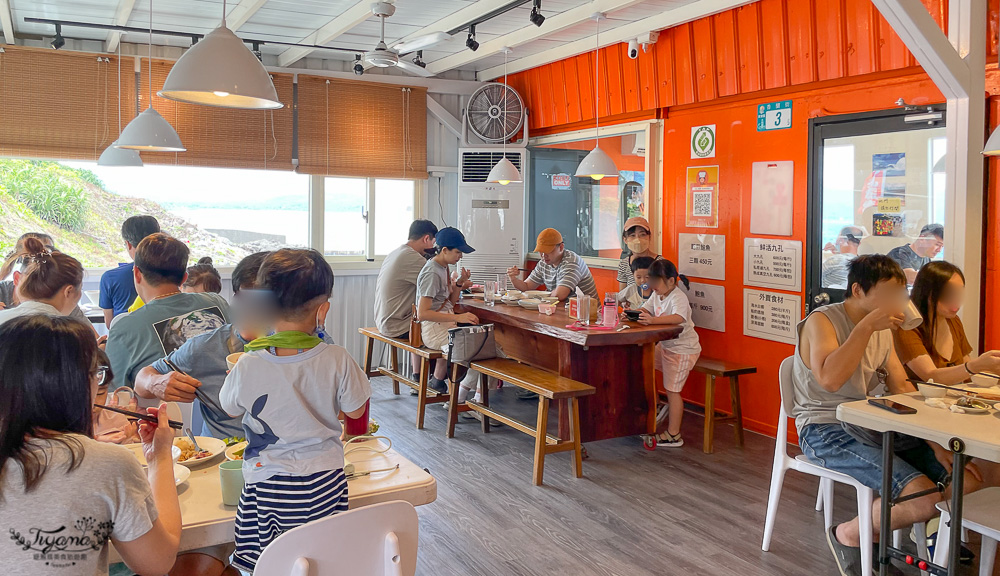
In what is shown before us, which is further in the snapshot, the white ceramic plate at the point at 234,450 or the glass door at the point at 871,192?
the glass door at the point at 871,192

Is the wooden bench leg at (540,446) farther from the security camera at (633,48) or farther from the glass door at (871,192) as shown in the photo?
the security camera at (633,48)

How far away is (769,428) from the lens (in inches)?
214

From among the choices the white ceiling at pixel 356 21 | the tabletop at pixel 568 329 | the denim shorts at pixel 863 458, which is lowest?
the denim shorts at pixel 863 458

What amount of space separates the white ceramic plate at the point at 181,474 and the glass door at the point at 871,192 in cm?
410

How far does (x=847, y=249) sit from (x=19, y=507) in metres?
4.69

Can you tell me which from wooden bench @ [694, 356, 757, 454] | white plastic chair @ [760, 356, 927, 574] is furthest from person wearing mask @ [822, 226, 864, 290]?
white plastic chair @ [760, 356, 927, 574]

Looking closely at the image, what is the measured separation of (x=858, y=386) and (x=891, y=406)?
45 centimetres

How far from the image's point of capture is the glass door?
4422 millimetres

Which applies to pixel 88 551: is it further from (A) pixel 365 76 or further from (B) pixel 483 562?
(A) pixel 365 76

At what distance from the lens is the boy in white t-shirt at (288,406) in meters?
1.95

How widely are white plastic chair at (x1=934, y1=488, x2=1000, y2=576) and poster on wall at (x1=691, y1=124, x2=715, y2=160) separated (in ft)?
11.3

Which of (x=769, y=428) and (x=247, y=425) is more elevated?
(x=247, y=425)

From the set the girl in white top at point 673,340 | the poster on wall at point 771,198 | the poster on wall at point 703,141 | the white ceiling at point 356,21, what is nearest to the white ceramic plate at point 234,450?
the girl in white top at point 673,340

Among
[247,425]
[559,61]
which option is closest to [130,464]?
[247,425]
